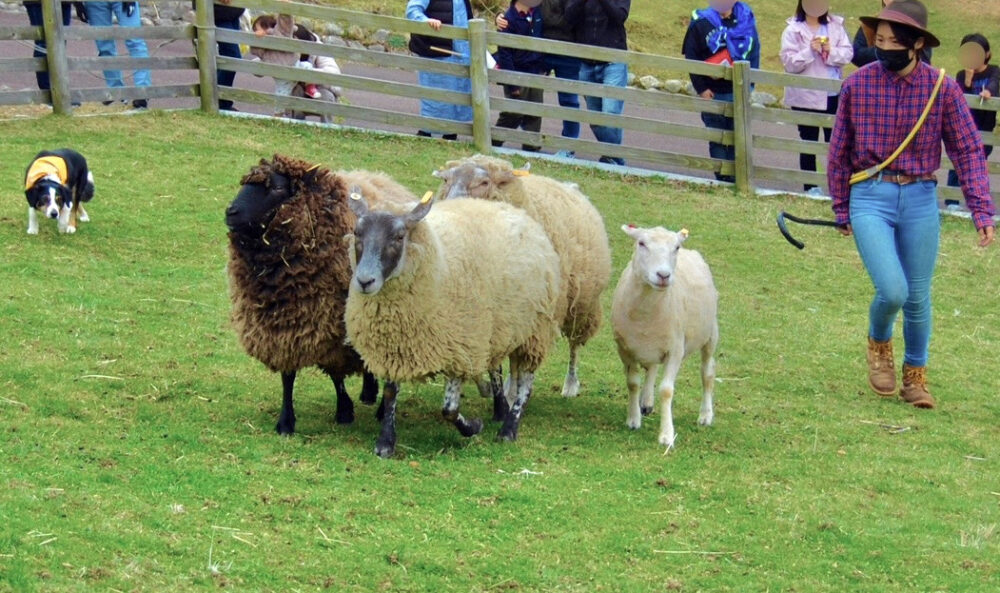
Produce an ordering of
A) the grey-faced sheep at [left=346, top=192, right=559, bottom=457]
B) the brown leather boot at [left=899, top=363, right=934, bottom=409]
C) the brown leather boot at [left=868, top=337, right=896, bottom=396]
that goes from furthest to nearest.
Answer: the brown leather boot at [left=868, top=337, right=896, bottom=396] < the brown leather boot at [left=899, top=363, right=934, bottom=409] < the grey-faced sheep at [left=346, top=192, right=559, bottom=457]

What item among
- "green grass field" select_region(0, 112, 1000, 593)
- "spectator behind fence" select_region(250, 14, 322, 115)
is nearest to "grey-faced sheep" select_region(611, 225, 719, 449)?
"green grass field" select_region(0, 112, 1000, 593)

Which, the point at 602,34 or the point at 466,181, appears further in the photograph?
the point at 602,34

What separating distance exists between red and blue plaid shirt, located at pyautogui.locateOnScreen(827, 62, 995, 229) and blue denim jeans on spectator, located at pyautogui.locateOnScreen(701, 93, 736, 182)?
269 inches

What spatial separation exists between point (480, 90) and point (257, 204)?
811 centimetres

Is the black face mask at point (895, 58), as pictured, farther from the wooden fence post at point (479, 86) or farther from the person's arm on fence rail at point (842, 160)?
the wooden fence post at point (479, 86)

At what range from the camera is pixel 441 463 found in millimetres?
7211

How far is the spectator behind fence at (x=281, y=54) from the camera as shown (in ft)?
52.2

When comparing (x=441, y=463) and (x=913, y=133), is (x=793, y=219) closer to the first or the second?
(x=913, y=133)

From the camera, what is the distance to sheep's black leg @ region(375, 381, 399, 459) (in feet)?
23.9

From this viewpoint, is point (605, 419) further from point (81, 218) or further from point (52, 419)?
point (81, 218)

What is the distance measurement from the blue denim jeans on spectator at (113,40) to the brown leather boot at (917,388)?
385 inches

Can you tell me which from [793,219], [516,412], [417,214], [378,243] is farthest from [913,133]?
[378,243]

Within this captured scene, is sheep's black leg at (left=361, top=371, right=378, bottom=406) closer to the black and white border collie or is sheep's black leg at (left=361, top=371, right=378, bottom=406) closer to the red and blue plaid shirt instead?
the red and blue plaid shirt

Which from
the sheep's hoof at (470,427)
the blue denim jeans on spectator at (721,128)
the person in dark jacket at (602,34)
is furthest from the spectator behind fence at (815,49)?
the sheep's hoof at (470,427)
